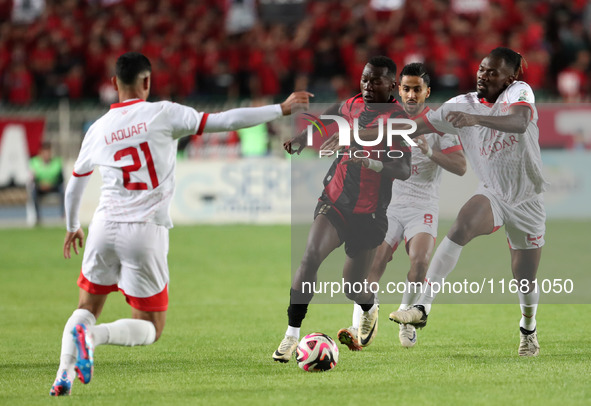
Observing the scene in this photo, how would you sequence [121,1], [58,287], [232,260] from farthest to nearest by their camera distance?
[121,1] → [232,260] → [58,287]

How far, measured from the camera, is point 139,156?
5.71m

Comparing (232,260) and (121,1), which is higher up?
(121,1)

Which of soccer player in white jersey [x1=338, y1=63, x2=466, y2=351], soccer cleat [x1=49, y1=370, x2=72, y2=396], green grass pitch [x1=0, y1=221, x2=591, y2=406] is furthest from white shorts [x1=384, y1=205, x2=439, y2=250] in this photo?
soccer cleat [x1=49, y1=370, x2=72, y2=396]

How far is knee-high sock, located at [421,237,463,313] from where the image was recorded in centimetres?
749

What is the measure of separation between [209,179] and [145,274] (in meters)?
13.3

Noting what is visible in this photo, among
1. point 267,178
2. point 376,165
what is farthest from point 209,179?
point 376,165

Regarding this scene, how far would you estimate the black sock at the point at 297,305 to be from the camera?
6.82m

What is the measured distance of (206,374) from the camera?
6473mm

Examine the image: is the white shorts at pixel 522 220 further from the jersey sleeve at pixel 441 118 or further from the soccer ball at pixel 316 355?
the soccer ball at pixel 316 355

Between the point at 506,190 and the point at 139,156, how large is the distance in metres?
3.09

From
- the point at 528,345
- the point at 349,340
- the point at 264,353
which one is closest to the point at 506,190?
the point at 528,345

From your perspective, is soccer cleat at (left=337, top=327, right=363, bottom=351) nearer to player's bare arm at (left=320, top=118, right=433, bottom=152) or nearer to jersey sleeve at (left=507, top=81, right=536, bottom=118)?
player's bare arm at (left=320, top=118, right=433, bottom=152)

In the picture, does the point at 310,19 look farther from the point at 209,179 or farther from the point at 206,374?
the point at 206,374

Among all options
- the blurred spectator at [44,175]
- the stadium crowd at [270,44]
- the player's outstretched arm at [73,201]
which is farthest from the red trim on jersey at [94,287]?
the stadium crowd at [270,44]
